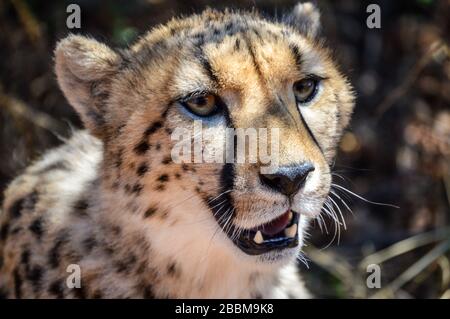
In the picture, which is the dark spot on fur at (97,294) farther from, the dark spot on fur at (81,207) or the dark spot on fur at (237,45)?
the dark spot on fur at (237,45)

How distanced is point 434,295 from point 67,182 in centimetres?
221

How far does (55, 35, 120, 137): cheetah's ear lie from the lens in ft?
9.46

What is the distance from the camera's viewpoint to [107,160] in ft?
9.43

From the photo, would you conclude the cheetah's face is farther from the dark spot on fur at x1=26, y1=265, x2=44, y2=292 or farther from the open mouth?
the dark spot on fur at x1=26, y1=265, x2=44, y2=292

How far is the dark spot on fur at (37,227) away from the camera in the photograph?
123 inches

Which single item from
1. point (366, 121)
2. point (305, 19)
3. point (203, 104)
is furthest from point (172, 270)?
point (366, 121)

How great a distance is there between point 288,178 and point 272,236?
35 centimetres

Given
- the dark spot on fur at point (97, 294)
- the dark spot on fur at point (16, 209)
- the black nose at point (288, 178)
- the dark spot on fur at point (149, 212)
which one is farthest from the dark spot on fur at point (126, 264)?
the black nose at point (288, 178)

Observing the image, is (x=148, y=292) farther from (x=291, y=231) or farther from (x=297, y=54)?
(x=297, y=54)

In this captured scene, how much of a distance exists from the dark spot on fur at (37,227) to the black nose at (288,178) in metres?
1.08

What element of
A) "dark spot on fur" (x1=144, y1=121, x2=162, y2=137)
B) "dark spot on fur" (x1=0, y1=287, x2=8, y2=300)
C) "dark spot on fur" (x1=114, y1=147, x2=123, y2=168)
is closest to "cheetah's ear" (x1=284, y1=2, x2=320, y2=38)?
"dark spot on fur" (x1=144, y1=121, x2=162, y2=137)

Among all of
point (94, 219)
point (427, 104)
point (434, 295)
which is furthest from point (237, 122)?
point (427, 104)

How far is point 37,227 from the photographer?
314cm
